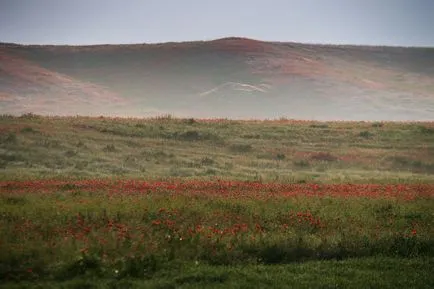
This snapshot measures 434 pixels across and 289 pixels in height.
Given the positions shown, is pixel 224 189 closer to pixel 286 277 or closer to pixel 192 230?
pixel 192 230

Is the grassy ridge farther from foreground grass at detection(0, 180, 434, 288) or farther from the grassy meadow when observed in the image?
foreground grass at detection(0, 180, 434, 288)

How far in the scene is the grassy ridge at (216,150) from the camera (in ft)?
100

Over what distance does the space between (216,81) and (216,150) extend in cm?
5621

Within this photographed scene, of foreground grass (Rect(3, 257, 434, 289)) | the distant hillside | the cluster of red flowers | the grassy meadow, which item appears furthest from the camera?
the distant hillside

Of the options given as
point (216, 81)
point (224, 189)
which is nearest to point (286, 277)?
point (224, 189)

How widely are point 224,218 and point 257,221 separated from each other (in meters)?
0.93

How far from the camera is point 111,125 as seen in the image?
45781mm

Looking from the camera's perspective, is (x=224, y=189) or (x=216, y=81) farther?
(x=216, y=81)

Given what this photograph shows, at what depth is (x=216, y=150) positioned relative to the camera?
40.8 m

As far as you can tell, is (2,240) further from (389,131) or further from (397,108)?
(397,108)

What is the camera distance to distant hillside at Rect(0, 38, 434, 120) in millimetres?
84812

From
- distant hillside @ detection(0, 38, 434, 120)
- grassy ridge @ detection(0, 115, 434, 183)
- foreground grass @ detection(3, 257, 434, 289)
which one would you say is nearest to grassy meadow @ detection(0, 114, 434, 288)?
foreground grass @ detection(3, 257, 434, 289)

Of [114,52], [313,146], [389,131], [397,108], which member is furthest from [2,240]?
[114,52]

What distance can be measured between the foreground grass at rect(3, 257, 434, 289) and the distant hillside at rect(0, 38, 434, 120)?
6880 cm
